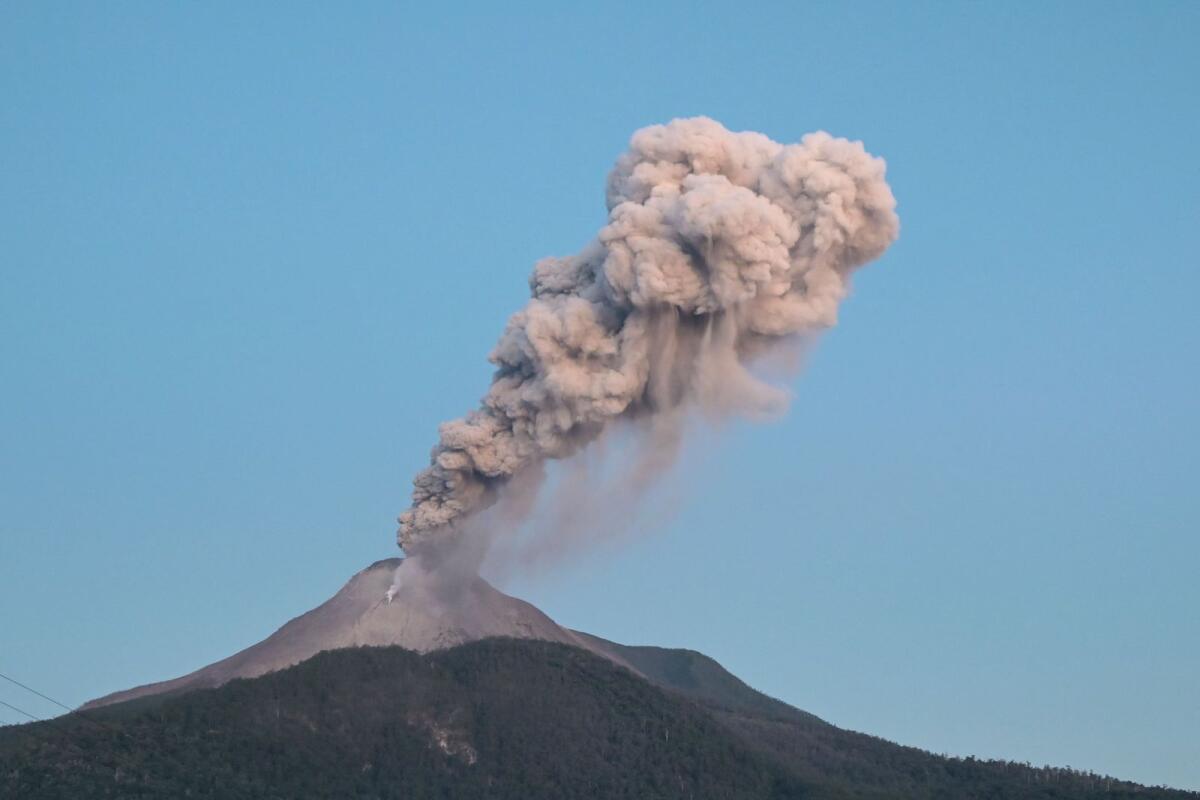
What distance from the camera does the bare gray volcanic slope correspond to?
8888cm

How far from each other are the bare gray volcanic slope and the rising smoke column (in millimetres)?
4733

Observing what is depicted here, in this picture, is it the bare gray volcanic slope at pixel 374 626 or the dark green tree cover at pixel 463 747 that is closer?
the dark green tree cover at pixel 463 747

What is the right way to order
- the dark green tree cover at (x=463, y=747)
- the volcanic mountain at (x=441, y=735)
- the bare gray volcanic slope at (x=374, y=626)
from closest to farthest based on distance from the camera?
the dark green tree cover at (x=463, y=747), the volcanic mountain at (x=441, y=735), the bare gray volcanic slope at (x=374, y=626)

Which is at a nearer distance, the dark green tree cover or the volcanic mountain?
the dark green tree cover

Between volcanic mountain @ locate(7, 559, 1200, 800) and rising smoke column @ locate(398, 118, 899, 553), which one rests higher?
rising smoke column @ locate(398, 118, 899, 553)

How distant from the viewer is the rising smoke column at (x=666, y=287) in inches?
3137

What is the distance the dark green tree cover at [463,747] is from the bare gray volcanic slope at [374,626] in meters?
1.56

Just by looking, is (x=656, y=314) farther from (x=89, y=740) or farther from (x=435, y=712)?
(x=89, y=740)

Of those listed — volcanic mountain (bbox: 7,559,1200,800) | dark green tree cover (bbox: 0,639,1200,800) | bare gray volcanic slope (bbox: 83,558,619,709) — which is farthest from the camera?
bare gray volcanic slope (bbox: 83,558,619,709)

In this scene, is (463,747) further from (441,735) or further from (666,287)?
(666,287)

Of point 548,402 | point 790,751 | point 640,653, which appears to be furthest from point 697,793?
point 640,653

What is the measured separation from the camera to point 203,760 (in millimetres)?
77500

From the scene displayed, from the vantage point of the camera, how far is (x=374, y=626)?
295 feet

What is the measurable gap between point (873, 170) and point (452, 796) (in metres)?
29.2
